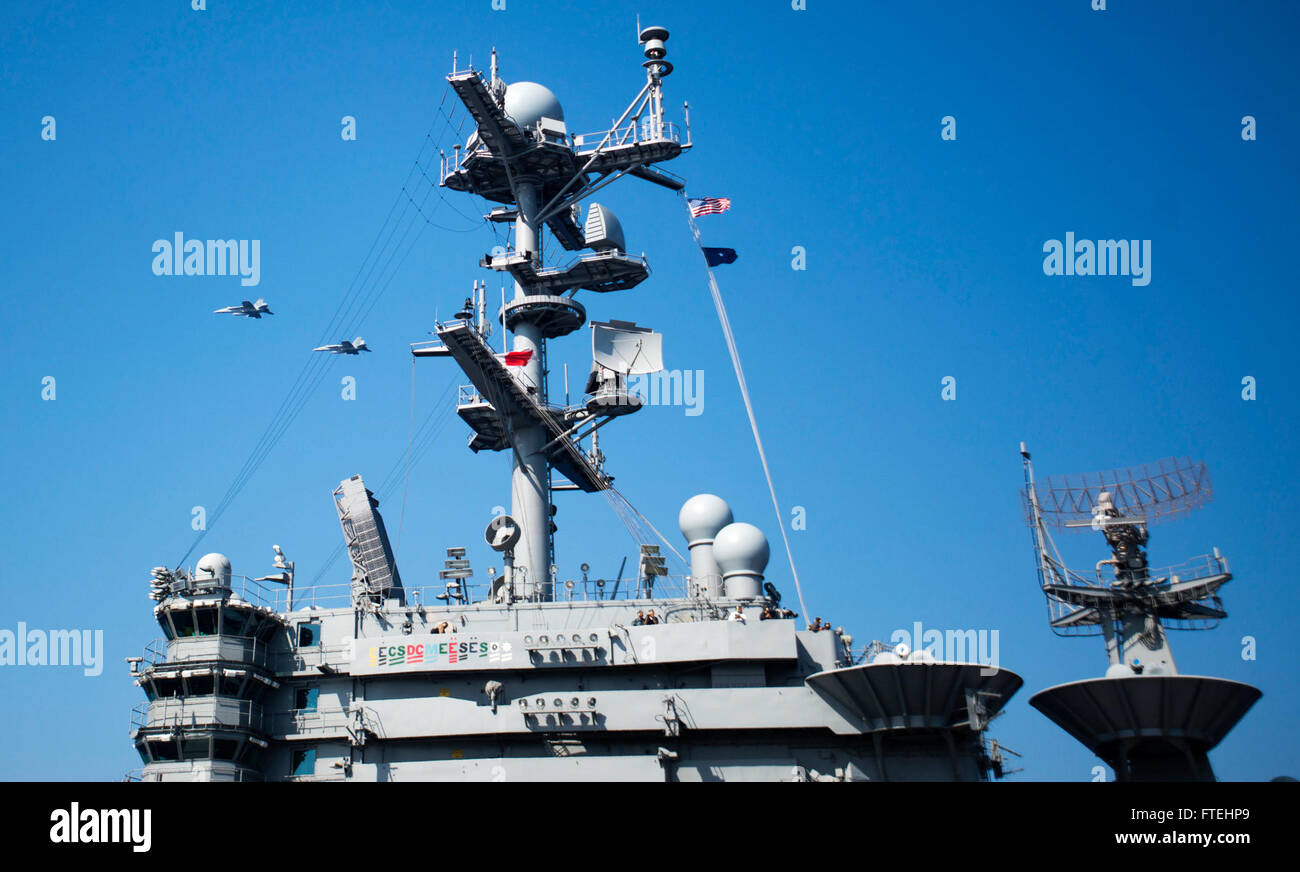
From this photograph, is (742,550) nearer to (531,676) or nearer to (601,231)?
(531,676)

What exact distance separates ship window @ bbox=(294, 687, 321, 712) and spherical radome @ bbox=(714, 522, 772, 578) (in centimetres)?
1199

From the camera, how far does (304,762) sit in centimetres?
3244

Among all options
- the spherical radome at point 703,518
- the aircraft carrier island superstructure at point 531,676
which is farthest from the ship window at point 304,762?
the spherical radome at point 703,518

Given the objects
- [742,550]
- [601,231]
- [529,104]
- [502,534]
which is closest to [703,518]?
[742,550]

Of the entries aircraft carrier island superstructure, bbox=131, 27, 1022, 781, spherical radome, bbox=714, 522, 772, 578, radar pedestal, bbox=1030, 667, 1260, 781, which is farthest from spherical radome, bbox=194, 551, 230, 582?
radar pedestal, bbox=1030, 667, 1260, 781

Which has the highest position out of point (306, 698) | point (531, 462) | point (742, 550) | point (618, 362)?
point (618, 362)

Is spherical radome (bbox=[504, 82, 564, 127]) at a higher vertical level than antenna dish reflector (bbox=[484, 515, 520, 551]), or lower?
higher

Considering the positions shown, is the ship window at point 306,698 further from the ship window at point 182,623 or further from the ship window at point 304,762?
the ship window at point 182,623

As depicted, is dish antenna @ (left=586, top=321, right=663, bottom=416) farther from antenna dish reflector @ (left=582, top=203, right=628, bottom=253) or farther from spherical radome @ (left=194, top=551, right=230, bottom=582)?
spherical radome @ (left=194, top=551, right=230, bottom=582)

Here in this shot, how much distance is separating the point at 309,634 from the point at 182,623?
3.44 metres

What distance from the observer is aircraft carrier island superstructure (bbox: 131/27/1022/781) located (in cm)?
A: 2966
